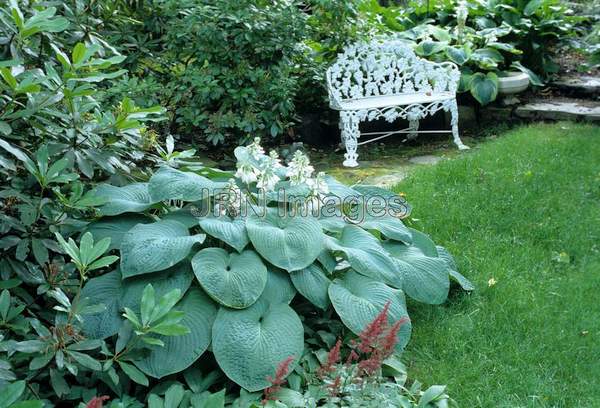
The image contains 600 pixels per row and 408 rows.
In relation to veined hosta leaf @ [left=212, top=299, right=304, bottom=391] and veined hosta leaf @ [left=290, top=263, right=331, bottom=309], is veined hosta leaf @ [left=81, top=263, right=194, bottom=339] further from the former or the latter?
veined hosta leaf @ [left=290, top=263, right=331, bottom=309]

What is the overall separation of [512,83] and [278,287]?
424cm

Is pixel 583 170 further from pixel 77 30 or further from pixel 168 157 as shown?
pixel 77 30

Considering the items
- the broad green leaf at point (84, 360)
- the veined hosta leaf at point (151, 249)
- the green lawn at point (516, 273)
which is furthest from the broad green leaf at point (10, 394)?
the green lawn at point (516, 273)

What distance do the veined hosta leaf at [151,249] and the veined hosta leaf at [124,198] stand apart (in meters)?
0.15

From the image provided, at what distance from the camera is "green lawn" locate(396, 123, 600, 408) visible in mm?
2865

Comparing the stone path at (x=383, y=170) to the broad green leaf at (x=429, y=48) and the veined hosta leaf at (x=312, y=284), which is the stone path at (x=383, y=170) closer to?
the broad green leaf at (x=429, y=48)

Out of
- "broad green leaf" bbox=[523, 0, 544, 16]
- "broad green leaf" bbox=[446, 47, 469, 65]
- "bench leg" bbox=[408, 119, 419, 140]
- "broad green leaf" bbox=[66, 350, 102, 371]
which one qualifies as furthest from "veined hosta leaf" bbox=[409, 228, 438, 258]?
"broad green leaf" bbox=[523, 0, 544, 16]

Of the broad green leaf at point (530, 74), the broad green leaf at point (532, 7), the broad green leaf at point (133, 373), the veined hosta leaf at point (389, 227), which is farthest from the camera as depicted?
the broad green leaf at point (532, 7)

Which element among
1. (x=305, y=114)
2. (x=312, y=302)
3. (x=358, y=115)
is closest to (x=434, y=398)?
(x=312, y=302)

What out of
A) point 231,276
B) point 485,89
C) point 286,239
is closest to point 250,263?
point 231,276

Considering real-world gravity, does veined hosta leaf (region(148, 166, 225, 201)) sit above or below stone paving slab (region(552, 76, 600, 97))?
above

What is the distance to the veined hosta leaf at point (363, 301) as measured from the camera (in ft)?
9.24

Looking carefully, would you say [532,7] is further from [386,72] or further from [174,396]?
[174,396]

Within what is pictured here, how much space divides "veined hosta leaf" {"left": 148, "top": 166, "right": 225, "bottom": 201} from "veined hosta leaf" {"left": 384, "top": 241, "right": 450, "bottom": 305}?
91 cm
